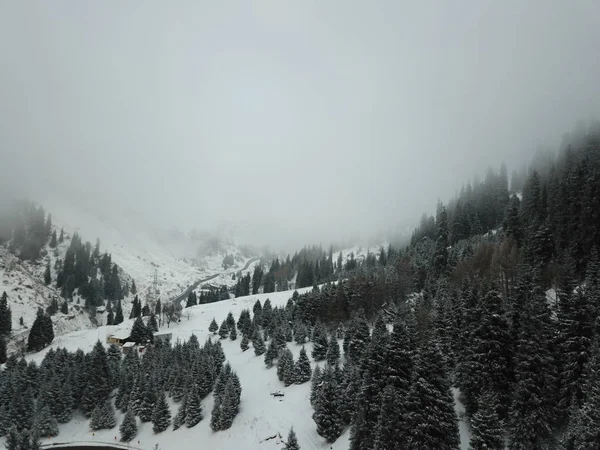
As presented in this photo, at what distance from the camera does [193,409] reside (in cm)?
5753

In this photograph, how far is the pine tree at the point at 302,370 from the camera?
59375 mm

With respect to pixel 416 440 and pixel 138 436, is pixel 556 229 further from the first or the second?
pixel 138 436

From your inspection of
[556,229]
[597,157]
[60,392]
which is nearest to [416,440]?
[556,229]

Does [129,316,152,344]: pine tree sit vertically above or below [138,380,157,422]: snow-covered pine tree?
above

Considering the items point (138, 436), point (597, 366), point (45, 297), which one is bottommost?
point (138, 436)

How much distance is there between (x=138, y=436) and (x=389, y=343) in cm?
5353

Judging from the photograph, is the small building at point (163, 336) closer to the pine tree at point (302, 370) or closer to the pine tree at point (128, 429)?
the pine tree at point (128, 429)

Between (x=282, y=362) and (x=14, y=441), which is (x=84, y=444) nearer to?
(x=14, y=441)

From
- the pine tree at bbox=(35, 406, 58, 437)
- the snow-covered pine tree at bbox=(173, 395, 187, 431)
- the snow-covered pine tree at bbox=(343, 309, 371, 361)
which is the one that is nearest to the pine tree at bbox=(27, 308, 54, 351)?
the pine tree at bbox=(35, 406, 58, 437)

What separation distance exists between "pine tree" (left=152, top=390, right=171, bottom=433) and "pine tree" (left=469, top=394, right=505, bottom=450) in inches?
2081

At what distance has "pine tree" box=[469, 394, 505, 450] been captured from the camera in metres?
26.6

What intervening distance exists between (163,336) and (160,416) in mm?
51207

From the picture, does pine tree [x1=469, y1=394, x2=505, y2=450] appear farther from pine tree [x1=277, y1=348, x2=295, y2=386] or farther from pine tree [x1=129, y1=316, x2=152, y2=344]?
pine tree [x1=129, y1=316, x2=152, y2=344]

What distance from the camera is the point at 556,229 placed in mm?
62094
